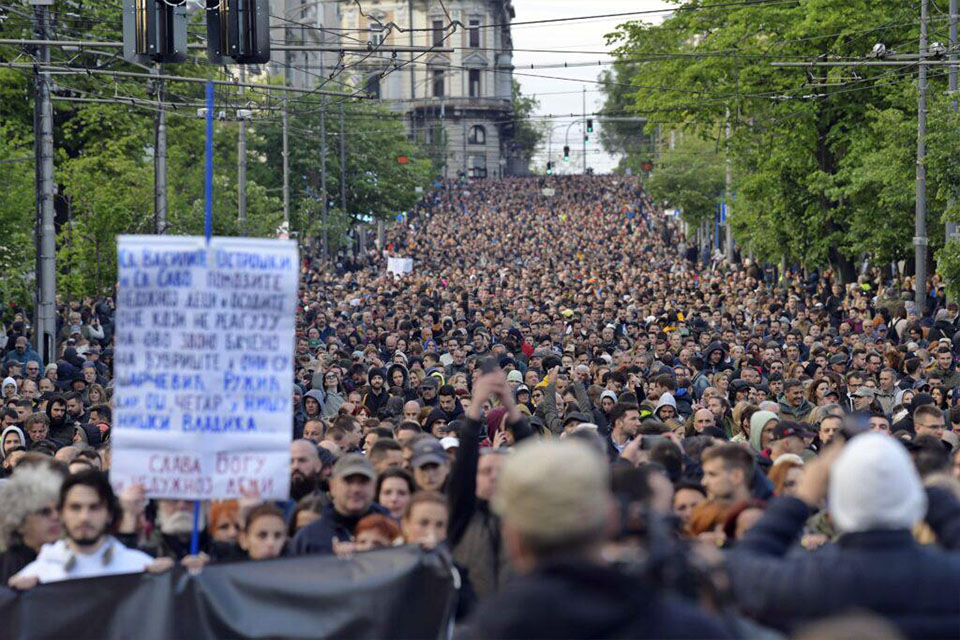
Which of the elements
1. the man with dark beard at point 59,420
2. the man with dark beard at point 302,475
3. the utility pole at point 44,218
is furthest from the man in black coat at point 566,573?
the utility pole at point 44,218

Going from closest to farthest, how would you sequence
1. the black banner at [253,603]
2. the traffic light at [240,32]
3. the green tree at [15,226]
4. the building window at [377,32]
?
the black banner at [253,603], the traffic light at [240,32], the building window at [377,32], the green tree at [15,226]

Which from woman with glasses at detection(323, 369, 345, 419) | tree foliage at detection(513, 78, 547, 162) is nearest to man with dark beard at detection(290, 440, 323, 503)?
woman with glasses at detection(323, 369, 345, 419)

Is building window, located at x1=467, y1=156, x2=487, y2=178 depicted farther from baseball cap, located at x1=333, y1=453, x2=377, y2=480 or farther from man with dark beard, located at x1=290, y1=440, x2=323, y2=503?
baseball cap, located at x1=333, y1=453, x2=377, y2=480

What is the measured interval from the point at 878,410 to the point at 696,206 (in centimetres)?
5232

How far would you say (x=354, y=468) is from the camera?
781 cm

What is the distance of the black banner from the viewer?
672 centimetres

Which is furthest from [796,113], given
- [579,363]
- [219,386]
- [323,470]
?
[219,386]

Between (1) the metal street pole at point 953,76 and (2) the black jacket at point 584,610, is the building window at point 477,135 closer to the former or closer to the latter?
(1) the metal street pole at point 953,76

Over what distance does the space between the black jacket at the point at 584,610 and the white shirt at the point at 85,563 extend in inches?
124

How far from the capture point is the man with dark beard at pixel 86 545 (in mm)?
6871

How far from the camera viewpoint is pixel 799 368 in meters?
19.3

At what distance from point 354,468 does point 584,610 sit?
3.93 meters

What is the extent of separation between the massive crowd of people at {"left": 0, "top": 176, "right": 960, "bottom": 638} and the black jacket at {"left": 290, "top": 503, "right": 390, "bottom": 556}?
0.05 feet

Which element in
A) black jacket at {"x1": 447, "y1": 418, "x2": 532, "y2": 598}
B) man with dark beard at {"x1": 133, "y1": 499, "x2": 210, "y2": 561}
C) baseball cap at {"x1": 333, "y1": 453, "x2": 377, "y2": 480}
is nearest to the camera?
black jacket at {"x1": 447, "y1": 418, "x2": 532, "y2": 598}
